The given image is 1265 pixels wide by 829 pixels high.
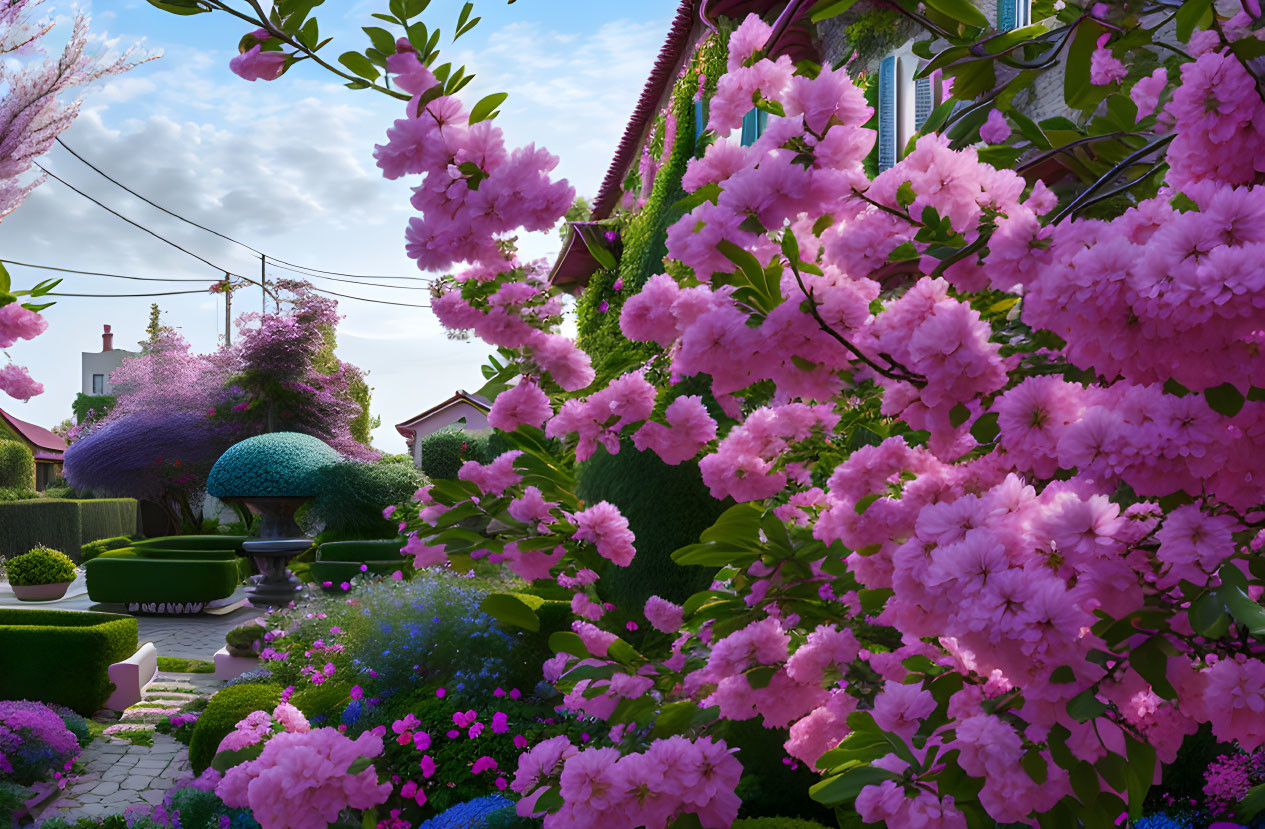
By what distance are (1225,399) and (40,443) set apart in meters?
40.4

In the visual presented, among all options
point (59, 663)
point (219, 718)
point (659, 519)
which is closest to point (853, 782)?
point (659, 519)

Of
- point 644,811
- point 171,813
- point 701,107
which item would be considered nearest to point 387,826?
point 171,813

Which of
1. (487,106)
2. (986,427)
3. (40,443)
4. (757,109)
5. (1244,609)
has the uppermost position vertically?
(757,109)

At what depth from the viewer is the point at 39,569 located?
1485 cm

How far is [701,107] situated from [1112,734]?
5.65 metres

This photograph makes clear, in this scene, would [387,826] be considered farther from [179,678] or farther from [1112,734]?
[179,678]

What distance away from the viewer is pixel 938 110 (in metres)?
1.92

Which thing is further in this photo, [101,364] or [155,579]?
[101,364]

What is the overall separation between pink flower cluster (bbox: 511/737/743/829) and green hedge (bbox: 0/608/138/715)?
8244 millimetres

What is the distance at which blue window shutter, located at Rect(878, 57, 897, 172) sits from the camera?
538 centimetres

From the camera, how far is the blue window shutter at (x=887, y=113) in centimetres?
538

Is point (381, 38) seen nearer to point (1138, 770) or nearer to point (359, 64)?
point (359, 64)

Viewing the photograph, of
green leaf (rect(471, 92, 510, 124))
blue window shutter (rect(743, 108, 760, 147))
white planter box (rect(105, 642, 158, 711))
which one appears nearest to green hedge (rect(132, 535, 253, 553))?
white planter box (rect(105, 642, 158, 711))

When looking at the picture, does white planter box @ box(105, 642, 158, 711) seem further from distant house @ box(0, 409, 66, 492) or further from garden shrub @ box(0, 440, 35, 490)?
distant house @ box(0, 409, 66, 492)
